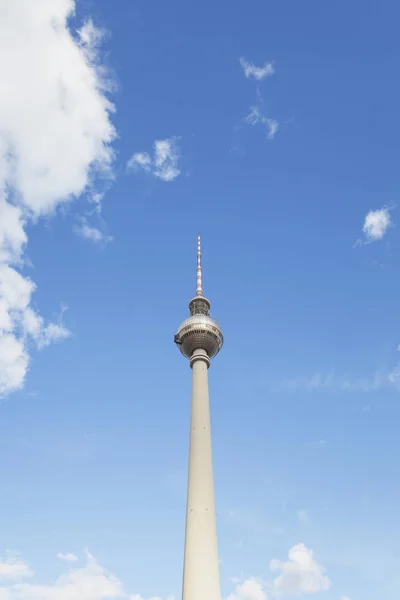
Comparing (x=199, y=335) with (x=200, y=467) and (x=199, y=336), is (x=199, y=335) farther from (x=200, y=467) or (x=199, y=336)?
(x=200, y=467)

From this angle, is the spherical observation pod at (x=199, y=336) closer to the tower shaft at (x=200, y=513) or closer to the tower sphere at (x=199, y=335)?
the tower sphere at (x=199, y=335)

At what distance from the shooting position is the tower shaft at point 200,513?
203 feet

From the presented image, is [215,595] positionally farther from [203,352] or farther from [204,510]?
[203,352]

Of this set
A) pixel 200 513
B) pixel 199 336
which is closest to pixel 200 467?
pixel 200 513

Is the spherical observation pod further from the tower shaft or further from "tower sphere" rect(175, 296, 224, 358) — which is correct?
the tower shaft

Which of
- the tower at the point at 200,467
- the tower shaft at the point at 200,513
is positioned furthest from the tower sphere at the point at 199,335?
the tower shaft at the point at 200,513

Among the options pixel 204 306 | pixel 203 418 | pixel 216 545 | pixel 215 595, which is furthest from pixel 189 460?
pixel 204 306

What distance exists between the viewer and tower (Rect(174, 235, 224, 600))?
2451 inches

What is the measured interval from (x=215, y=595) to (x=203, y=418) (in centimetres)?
2277

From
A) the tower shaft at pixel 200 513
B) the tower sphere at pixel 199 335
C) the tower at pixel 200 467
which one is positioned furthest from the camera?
the tower sphere at pixel 199 335

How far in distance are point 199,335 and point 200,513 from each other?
28.1 meters

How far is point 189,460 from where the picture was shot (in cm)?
7419

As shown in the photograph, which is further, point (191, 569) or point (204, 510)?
point (204, 510)

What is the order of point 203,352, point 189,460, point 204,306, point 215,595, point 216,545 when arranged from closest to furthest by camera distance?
point 215,595
point 216,545
point 189,460
point 203,352
point 204,306
